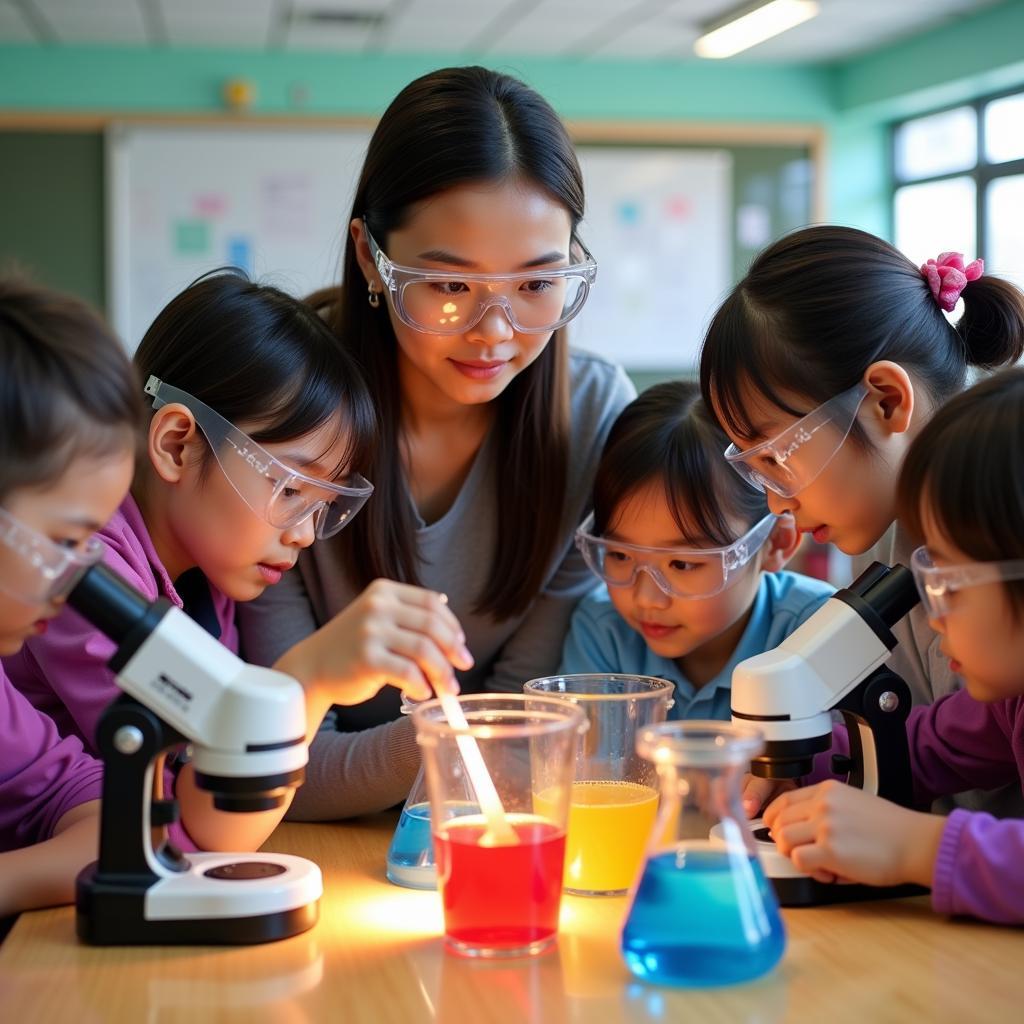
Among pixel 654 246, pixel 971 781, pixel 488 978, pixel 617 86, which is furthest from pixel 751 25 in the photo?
pixel 488 978

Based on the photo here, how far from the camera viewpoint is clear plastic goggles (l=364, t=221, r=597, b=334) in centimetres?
174

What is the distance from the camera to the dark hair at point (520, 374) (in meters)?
1.79

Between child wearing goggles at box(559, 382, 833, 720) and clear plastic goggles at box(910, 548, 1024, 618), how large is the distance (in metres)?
0.56

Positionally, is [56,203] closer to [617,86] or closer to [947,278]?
[617,86]

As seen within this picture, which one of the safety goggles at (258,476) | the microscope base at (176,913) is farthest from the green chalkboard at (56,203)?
the microscope base at (176,913)

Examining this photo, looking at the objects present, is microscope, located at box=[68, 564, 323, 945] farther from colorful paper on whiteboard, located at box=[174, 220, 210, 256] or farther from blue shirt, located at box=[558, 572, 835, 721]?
colorful paper on whiteboard, located at box=[174, 220, 210, 256]

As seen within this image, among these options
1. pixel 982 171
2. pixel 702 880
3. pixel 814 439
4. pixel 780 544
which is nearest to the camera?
pixel 702 880

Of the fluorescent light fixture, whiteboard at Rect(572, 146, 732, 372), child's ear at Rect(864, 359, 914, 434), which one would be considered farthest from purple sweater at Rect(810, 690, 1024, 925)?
whiteboard at Rect(572, 146, 732, 372)

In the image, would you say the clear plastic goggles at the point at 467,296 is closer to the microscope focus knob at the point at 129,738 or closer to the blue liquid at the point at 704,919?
the microscope focus knob at the point at 129,738

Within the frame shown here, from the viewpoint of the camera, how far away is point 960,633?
123cm

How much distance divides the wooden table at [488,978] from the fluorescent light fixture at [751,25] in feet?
19.5

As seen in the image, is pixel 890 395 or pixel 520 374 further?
pixel 520 374

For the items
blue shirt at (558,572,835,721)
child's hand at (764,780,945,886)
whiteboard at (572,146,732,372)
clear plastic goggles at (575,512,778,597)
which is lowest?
child's hand at (764,780,945,886)

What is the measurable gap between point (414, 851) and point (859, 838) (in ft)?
1.50
